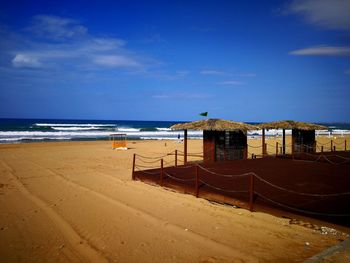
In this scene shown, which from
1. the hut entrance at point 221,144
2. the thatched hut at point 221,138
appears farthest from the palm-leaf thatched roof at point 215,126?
the hut entrance at point 221,144

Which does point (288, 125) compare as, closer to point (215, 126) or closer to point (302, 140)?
point (302, 140)

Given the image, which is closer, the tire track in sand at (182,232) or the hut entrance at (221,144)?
the tire track in sand at (182,232)

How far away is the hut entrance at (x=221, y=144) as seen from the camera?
14.4m

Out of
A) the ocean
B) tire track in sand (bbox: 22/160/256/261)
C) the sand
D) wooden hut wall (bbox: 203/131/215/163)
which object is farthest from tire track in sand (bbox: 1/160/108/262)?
the ocean

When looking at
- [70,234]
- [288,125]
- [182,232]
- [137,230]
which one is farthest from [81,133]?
[182,232]

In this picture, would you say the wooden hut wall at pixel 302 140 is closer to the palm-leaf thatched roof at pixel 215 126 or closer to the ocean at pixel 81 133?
the ocean at pixel 81 133

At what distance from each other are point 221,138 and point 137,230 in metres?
8.66

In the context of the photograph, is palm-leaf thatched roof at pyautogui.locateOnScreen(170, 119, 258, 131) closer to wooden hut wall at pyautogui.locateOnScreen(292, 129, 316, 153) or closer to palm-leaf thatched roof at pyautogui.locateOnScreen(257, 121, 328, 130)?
palm-leaf thatched roof at pyautogui.locateOnScreen(257, 121, 328, 130)

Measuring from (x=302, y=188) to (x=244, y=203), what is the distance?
7.02 ft

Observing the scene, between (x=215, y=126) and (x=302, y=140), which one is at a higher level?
(x=215, y=126)

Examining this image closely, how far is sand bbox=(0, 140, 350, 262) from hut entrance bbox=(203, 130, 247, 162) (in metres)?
4.99

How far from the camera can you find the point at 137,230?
21.1 ft

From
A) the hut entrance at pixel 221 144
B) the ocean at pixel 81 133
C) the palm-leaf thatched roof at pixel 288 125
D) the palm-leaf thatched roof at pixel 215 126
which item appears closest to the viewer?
the palm-leaf thatched roof at pixel 215 126

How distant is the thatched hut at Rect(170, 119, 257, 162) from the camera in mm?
13984
